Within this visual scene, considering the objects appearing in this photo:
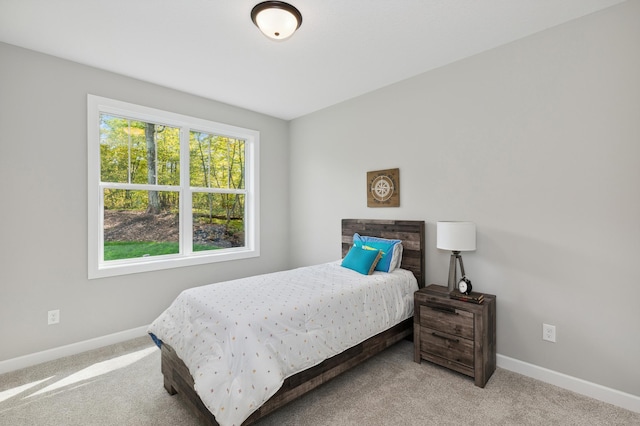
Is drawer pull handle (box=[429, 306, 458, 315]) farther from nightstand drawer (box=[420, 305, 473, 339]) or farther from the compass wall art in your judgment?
the compass wall art

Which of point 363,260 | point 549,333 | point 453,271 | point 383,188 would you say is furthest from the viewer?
point 383,188

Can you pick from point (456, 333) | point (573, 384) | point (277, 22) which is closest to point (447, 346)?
point (456, 333)

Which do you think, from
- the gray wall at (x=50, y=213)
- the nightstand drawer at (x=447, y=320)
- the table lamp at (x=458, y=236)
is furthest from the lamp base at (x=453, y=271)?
the gray wall at (x=50, y=213)

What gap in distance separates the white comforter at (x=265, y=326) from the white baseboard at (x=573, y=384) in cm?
92

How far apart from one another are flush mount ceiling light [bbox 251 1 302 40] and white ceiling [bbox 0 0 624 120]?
0.17 feet

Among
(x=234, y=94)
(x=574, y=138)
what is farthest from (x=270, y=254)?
(x=574, y=138)

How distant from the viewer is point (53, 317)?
Answer: 2746 millimetres

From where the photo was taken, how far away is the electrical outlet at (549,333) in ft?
7.64

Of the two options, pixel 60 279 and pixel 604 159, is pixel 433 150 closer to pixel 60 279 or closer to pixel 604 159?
pixel 604 159

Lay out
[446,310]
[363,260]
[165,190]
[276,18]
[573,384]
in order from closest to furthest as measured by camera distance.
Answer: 1. [276,18]
2. [573,384]
3. [446,310]
4. [363,260]
5. [165,190]

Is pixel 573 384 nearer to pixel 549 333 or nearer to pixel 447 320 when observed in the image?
pixel 549 333

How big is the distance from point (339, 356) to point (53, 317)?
265cm

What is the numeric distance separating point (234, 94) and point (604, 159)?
356 centimetres

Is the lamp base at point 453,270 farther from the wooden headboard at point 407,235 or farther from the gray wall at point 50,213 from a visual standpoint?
the gray wall at point 50,213
